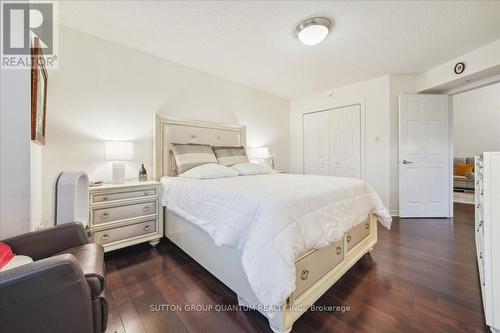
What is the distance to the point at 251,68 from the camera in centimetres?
304

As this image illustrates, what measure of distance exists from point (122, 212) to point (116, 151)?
2.12ft

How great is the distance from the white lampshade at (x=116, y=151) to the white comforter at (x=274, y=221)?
3.05 ft

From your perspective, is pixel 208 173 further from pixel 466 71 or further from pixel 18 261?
pixel 466 71

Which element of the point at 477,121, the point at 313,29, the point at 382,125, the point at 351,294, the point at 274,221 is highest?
the point at 313,29

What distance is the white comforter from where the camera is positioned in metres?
1.04

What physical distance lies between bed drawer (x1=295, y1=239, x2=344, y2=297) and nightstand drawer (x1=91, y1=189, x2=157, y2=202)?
174 cm

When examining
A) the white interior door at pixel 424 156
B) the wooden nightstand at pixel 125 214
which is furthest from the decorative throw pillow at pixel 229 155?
the white interior door at pixel 424 156

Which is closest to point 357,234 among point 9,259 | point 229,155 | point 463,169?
point 229,155

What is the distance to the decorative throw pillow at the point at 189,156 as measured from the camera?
98.1 inches

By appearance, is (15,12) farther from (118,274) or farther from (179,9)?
(118,274)

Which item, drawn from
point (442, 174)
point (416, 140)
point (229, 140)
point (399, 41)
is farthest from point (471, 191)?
point (229, 140)

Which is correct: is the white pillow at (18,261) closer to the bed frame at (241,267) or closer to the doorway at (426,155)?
the bed frame at (241,267)

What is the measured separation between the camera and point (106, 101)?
7.52 feet

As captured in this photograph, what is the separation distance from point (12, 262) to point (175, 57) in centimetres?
259
